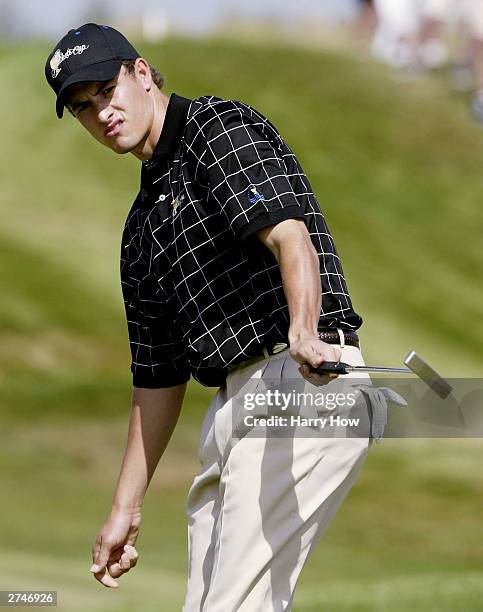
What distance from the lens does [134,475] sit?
152 inches

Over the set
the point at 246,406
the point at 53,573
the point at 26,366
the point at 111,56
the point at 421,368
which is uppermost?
the point at 111,56

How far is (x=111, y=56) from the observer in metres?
3.44

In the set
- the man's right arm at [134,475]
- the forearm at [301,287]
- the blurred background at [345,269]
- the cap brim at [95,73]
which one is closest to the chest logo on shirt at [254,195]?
the forearm at [301,287]

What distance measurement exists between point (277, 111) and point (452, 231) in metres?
3.72

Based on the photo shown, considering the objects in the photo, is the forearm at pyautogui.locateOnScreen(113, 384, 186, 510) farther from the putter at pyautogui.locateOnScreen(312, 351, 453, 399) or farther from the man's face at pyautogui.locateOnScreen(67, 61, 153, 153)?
the putter at pyautogui.locateOnScreen(312, 351, 453, 399)

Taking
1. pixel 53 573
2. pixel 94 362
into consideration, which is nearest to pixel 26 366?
pixel 94 362

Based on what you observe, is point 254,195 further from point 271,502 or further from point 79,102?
point 271,502

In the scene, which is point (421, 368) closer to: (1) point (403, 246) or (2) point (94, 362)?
(2) point (94, 362)

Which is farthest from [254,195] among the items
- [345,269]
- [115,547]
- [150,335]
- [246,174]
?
[345,269]

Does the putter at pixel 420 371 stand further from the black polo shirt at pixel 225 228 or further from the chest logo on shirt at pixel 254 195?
the chest logo on shirt at pixel 254 195

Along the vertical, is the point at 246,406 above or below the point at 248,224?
below

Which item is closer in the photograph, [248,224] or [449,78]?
[248,224]

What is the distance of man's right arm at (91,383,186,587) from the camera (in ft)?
12.6

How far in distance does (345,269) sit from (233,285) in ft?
42.1
